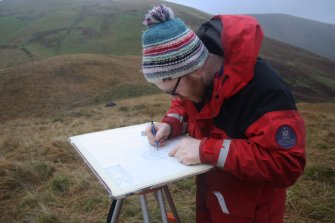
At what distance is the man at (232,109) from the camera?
1.87 metres

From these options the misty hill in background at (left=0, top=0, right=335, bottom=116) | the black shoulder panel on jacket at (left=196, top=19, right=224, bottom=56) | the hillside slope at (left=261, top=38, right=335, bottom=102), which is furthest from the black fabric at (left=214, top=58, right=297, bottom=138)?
the hillside slope at (left=261, top=38, right=335, bottom=102)

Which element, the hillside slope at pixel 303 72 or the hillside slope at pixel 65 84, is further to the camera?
the hillside slope at pixel 303 72

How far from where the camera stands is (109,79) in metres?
38.9

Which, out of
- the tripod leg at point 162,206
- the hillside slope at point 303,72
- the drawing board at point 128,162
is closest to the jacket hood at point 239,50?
the drawing board at point 128,162

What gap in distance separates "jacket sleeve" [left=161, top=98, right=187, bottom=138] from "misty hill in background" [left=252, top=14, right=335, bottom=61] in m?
141

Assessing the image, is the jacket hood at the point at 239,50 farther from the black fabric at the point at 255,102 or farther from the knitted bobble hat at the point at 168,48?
the knitted bobble hat at the point at 168,48

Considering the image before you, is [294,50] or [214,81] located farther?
[294,50]

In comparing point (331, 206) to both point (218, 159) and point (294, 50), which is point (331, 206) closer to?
point (218, 159)

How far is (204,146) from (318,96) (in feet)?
175

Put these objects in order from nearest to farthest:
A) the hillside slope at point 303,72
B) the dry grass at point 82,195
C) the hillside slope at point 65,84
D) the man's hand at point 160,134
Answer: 1. the man's hand at point 160,134
2. the dry grass at point 82,195
3. the hillside slope at point 65,84
4. the hillside slope at point 303,72

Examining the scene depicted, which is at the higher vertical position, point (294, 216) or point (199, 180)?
point (199, 180)

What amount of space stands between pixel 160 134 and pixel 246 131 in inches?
31.4

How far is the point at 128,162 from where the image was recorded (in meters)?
2.28

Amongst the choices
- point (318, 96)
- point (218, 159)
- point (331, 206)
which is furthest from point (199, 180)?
point (318, 96)
